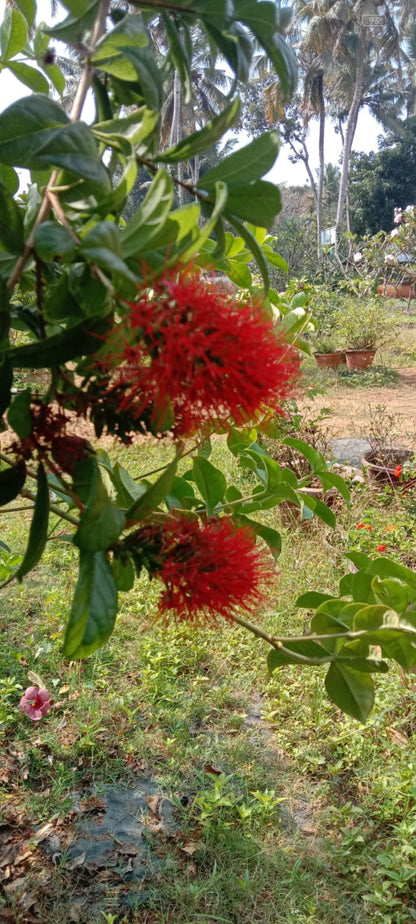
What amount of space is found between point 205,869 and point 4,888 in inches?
13.7

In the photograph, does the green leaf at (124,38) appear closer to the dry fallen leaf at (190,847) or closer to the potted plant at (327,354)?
the dry fallen leaf at (190,847)

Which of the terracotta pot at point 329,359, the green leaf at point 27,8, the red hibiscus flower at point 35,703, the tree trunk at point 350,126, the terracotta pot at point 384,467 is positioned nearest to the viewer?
the green leaf at point 27,8

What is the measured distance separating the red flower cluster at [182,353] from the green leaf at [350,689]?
339 mm

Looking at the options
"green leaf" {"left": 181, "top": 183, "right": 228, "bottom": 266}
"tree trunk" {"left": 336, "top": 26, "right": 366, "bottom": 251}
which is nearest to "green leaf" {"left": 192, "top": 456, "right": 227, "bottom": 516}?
"green leaf" {"left": 181, "top": 183, "right": 228, "bottom": 266}

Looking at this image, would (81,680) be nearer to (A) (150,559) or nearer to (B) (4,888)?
(B) (4,888)

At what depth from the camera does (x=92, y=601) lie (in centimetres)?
42

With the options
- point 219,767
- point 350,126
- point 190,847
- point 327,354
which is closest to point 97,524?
point 190,847

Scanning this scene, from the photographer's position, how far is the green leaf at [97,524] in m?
0.39

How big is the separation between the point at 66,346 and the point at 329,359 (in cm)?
643

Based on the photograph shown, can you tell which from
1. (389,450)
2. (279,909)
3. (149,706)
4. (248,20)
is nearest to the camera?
(248,20)

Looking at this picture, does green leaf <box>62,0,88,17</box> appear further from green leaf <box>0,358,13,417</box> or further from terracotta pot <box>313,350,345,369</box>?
terracotta pot <box>313,350,345,369</box>

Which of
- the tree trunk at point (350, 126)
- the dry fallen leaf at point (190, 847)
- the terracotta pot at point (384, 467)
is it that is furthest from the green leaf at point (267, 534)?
the tree trunk at point (350, 126)

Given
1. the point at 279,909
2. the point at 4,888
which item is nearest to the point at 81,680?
the point at 4,888

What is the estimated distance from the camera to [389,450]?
126 inches
